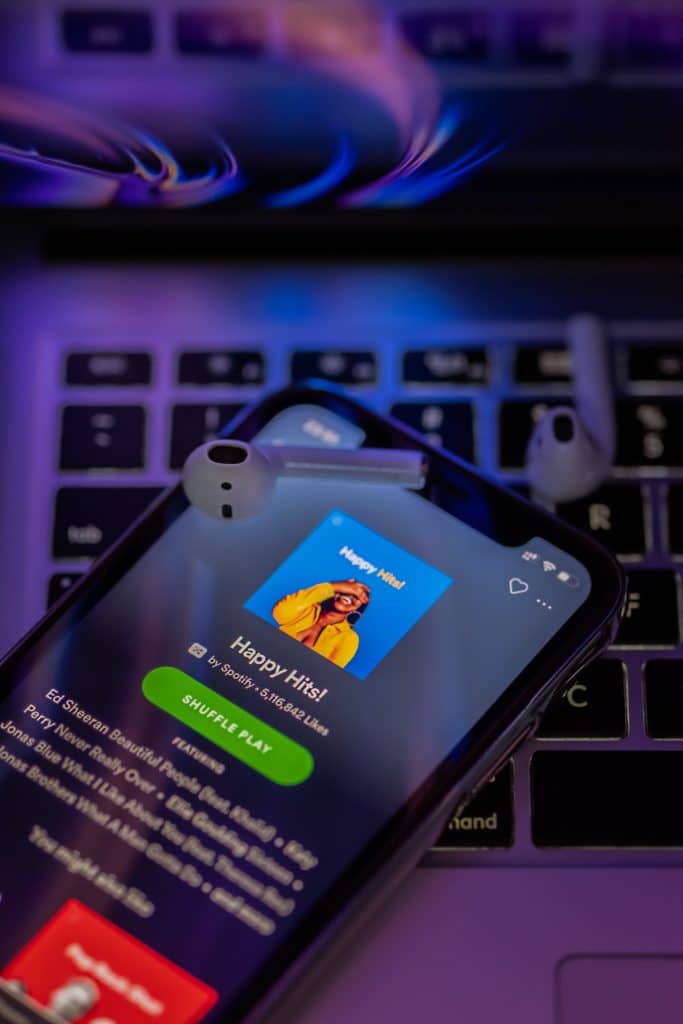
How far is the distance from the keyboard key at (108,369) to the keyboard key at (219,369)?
2 cm

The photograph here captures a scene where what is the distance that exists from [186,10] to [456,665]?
0.29m

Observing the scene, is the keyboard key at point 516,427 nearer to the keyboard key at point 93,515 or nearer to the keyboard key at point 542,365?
the keyboard key at point 542,365

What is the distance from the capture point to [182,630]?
1.54 feet

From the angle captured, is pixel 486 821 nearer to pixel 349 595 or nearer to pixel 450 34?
pixel 349 595

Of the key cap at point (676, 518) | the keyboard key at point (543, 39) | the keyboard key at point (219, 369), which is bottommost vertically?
the key cap at point (676, 518)

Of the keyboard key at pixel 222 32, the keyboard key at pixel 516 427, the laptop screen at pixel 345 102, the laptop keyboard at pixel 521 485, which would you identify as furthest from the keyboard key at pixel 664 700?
the keyboard key at pixel 222 32

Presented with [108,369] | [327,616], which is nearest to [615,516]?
[327,616]

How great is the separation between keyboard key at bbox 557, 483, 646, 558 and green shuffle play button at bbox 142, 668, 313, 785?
0.16 m

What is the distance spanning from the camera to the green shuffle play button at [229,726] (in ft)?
1.46

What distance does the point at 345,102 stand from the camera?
485 millimetres

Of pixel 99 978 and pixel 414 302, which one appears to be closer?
pixel 99 978

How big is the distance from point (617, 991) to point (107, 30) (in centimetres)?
44

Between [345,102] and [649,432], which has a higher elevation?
[345,102]

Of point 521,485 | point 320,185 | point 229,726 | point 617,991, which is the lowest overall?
point 617,991
